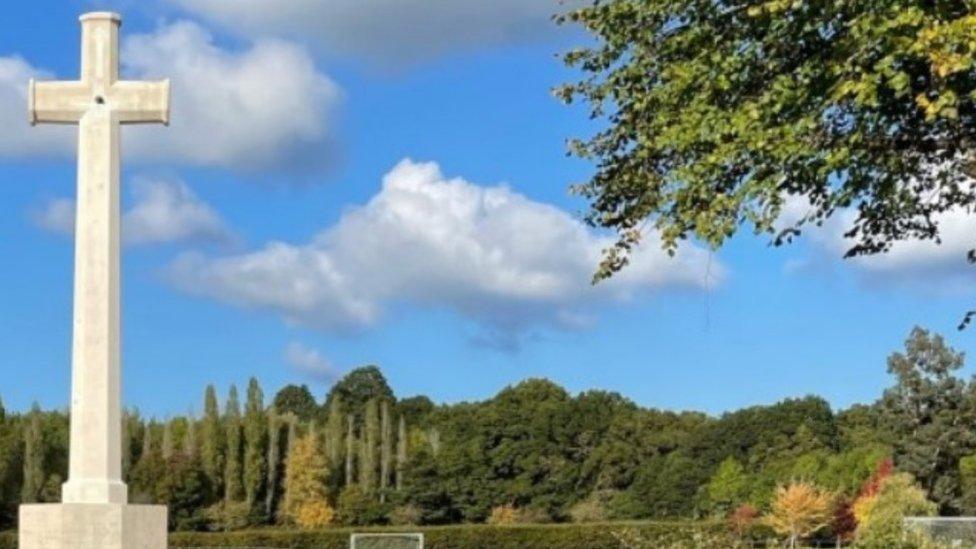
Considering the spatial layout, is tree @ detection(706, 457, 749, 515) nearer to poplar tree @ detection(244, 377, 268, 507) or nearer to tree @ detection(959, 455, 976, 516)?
tree @ detection(959, 455, 976, 516)

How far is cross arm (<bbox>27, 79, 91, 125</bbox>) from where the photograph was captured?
48.1 ft

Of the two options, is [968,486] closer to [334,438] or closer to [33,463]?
[334,438]

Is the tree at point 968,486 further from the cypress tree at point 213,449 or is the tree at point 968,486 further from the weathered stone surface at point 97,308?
the weathered stone surface at point 97,308

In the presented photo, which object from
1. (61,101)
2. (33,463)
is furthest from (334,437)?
(61,101)

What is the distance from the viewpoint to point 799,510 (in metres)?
60.1

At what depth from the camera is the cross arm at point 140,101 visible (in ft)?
48.0

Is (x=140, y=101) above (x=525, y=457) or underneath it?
above

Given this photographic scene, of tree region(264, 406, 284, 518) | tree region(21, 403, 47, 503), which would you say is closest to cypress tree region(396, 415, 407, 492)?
tree region(264, 406, 284, 518)

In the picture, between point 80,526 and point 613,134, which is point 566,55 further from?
point 80,526

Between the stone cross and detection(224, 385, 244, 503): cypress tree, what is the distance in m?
58.6

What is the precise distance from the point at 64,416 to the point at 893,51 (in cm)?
6897

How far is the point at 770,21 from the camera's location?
1565cm

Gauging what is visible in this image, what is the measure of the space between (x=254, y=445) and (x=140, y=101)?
5992 centimetres

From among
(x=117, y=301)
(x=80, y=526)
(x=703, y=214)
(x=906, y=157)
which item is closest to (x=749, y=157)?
(x=703, y=214)
